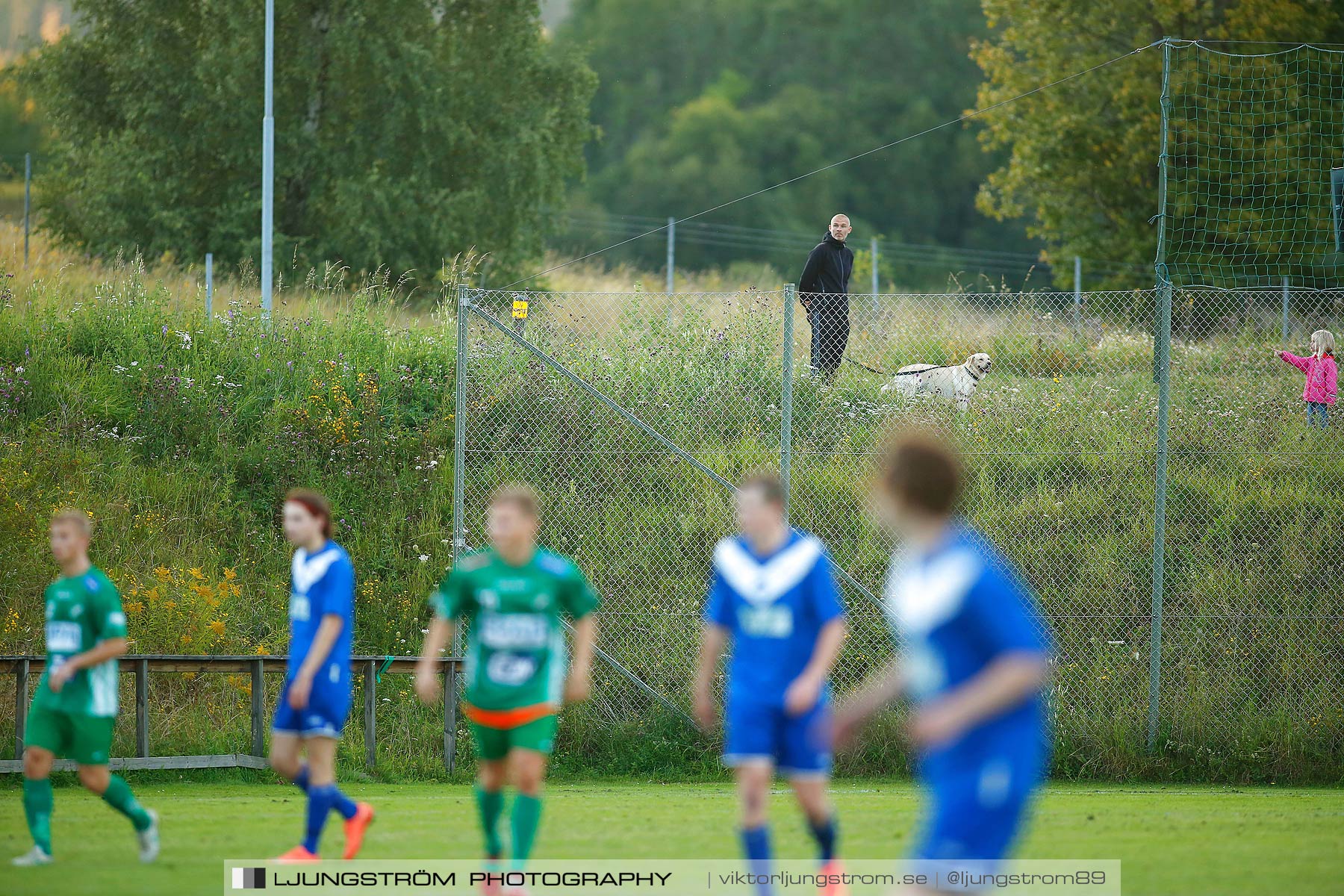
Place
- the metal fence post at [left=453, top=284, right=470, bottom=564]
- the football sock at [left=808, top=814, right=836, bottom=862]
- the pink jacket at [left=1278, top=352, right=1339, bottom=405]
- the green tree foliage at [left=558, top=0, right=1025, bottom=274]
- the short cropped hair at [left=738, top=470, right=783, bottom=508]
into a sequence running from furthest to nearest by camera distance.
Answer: the green tree foliage at [left=558, top=0, right=1025, bottom=274], the pink jacket at [left=1278, top=352, right=1339, bottom=405], the metal fence post at [left=453, top=284, right=470, bottom=564], the football sock at [left=808, top=814, right=836, bottom=862], the short cropped hair at [left=738, top=470, right=783, bottom=508]

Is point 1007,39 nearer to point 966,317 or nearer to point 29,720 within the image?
point 966,317

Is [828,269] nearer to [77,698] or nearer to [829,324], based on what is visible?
[829,324]

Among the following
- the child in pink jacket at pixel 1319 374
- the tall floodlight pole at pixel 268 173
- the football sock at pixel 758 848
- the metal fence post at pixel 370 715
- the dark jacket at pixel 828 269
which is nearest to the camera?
the football sock at pixel 758 848

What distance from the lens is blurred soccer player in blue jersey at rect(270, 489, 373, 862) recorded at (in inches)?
273

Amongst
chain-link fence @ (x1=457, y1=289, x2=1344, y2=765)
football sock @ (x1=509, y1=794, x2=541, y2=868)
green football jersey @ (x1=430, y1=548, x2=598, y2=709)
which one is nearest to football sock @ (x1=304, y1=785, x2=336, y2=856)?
Answer: green football jersey @ (x1=430, y1=548, x2=598, y2=709)

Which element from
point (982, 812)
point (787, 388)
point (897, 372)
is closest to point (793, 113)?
point (897, 372)

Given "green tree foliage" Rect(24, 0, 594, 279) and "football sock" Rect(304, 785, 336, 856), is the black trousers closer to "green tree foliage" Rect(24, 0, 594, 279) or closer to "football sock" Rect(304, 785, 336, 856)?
"football sock" Rect(304, 785, 336, 856)

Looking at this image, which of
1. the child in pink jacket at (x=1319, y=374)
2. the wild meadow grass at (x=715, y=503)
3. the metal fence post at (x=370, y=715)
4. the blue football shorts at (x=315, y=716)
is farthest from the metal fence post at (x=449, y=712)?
the child in pink jacket at (x=1319, y=374)

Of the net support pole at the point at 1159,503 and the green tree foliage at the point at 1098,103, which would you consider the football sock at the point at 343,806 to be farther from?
the green tree foliage at the point at 1098,103

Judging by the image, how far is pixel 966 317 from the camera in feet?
43.5

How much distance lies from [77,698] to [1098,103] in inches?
984

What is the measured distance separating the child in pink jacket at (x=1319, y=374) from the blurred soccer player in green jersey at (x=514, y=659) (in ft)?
28.8

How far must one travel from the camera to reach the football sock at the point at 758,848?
5.89 m

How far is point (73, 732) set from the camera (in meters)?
7.16
